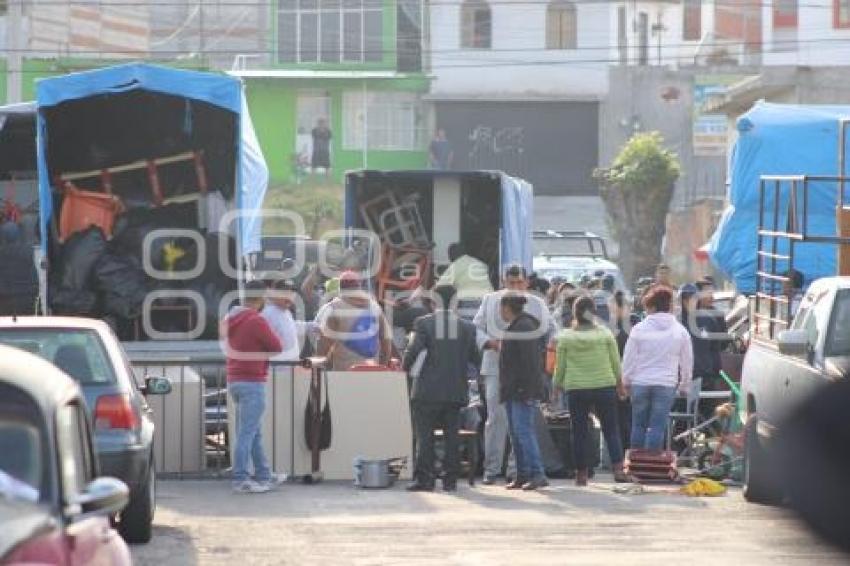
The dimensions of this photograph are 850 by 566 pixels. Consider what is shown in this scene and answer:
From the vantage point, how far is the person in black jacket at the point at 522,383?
628 inches

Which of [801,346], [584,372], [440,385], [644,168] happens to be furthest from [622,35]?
[801,346]

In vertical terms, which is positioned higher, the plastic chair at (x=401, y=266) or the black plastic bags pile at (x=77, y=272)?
the black plastic bags pile at (x=77, y=272)

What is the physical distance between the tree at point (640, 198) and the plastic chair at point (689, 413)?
103ft

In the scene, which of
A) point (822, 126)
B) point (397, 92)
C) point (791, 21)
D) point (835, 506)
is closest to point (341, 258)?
point (822, 126)

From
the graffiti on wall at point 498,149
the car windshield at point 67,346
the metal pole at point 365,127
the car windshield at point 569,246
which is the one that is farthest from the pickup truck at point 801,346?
the metal pole at point 365,127

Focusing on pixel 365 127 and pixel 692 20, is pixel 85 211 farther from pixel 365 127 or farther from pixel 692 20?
pixel 692 20

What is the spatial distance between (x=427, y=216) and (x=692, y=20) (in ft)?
202

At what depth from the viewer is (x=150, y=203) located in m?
19.0

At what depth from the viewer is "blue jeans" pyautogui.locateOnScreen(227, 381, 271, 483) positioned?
15258 millimetres

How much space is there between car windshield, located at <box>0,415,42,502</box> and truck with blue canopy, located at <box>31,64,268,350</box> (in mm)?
11992

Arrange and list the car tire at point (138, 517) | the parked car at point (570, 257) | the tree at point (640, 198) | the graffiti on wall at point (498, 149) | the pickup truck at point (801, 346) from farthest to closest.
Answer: the graffiti on wall at point (498, 149), the tree at point (640, 198), the parked car at point (570, 257), the pickup truck at point (801, 346), the car tire at point (138, 517)

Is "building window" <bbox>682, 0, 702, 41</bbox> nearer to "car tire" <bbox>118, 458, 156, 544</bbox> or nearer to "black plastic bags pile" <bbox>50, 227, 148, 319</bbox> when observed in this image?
"black plastic bags pile" <bbox>50, 227, 148, 319</bbox>

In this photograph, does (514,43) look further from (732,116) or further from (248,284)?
(248,284)

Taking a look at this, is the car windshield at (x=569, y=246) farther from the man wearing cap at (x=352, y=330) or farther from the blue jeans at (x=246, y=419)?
the blue jeans at (x=246, y=419)
